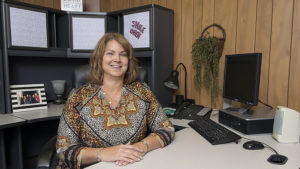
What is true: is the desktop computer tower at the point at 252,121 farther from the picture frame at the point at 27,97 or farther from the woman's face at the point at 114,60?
the picture frame at the point at 27,97

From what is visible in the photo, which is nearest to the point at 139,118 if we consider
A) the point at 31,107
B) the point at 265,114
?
the point at 265,114

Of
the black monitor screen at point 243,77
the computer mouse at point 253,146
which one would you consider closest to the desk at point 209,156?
the computer mouse at point 253,146

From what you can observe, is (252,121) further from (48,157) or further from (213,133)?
(48,157)

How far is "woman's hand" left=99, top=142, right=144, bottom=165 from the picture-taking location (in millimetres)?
1039

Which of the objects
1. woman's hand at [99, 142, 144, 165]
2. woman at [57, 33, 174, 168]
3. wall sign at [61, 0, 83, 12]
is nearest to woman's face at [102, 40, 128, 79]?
woman at [57, 33, 174, 168]

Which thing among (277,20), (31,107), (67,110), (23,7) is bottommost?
A: (31,107)

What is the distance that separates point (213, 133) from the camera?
1.36 meters

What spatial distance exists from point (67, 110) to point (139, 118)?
403 millimetres

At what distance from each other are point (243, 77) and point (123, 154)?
94 cm

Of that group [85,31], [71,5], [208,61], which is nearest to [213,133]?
[208,61]

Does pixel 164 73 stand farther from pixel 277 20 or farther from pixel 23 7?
pixel 23 7

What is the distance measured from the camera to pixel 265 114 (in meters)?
1.47

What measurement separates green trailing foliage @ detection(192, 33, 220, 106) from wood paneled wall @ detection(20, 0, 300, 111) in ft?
0.27

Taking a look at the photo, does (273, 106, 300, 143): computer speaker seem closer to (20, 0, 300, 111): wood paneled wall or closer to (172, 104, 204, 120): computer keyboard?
(20, 0, 300, 111): wood paneled wall
